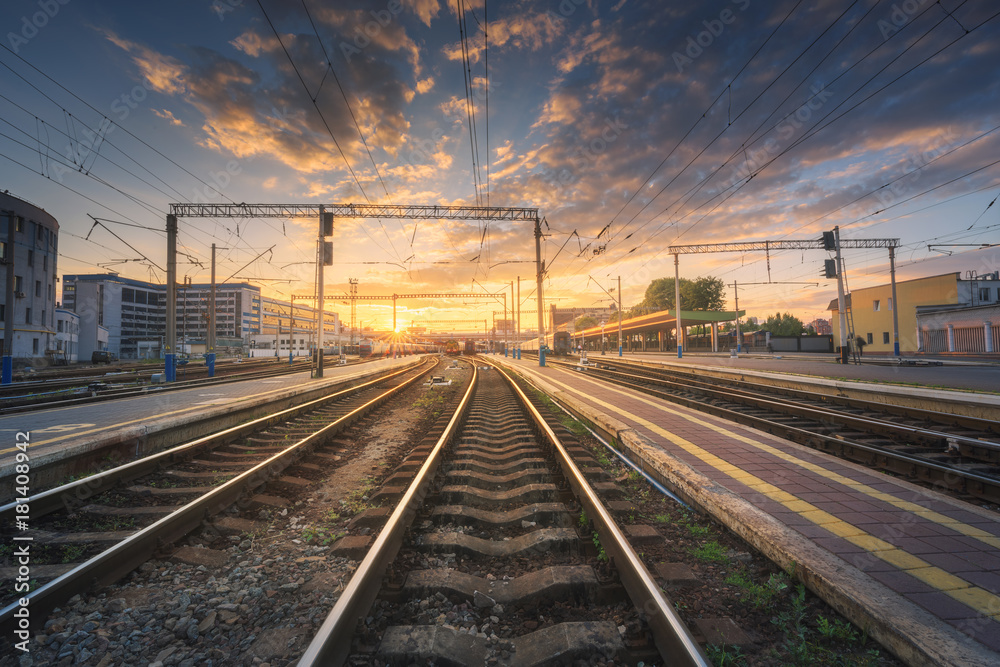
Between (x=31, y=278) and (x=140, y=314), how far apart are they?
6970 cm

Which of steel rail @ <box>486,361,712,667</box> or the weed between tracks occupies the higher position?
steel rail @ <box>486,361,712,667</box>

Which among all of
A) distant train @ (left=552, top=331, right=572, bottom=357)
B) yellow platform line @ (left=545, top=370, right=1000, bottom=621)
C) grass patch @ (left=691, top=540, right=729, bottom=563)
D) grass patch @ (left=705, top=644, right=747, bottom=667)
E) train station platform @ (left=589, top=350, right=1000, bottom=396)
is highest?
distant train @ (left=552, top=331, right=572, bottom=357)

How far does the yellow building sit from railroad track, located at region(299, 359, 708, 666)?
45.0m

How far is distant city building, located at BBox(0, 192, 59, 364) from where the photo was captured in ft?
132

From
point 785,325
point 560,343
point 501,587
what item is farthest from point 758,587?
point 785,325

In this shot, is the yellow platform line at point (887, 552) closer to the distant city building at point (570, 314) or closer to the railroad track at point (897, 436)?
the railroad track at point (897, 436)

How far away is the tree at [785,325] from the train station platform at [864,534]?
120 metres

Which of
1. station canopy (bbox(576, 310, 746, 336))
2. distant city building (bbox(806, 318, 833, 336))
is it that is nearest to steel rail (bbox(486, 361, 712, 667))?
station canopy (bbox(576, 310, 746, 336))

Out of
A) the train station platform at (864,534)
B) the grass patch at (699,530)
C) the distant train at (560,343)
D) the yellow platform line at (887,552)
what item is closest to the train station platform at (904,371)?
the train station platform at (864,534)

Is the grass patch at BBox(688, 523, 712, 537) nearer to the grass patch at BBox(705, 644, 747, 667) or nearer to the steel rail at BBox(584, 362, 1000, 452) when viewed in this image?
the grass patch at BBox(705, 644, 747, 667)

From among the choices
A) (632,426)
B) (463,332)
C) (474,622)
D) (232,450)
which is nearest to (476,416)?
(632,426)

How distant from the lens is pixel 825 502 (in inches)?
159

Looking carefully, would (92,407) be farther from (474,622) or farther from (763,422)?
(763,422)

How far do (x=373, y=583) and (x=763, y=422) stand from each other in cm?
792
